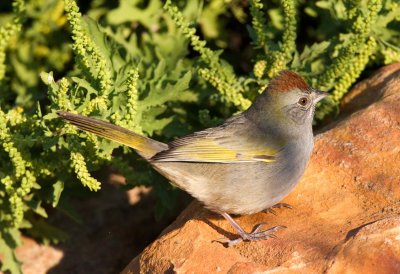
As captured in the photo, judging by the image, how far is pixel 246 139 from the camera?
5.05 meters

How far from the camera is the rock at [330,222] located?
4.20m

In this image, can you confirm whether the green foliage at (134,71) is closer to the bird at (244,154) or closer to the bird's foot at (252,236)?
the bird at (244,154)

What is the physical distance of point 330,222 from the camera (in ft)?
15.2

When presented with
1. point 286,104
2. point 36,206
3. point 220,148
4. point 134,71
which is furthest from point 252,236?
point 36,206

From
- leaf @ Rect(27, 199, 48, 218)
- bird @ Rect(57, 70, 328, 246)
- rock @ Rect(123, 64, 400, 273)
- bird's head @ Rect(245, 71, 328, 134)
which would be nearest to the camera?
rock @ Rect(123, 64, 400, 273)

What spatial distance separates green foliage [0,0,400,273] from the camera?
16.6 feet

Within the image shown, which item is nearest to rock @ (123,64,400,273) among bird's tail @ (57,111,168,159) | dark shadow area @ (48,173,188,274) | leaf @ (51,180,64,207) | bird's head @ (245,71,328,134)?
bird's head @ (245,71,328,134)

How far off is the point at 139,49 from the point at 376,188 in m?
2.71

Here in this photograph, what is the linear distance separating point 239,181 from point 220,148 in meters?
0.29

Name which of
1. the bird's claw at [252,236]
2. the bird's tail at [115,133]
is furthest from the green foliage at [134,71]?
the bird's claw at [252,236]

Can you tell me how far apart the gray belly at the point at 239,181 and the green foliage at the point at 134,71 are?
573 mm

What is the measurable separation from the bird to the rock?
15 cm

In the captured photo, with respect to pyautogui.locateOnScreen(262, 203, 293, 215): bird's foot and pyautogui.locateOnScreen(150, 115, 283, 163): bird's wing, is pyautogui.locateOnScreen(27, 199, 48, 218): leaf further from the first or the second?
pyautogui.locateOnScreen(262, 203, 293, 215): bird's foot

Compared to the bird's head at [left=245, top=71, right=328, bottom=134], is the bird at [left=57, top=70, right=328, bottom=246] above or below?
below
